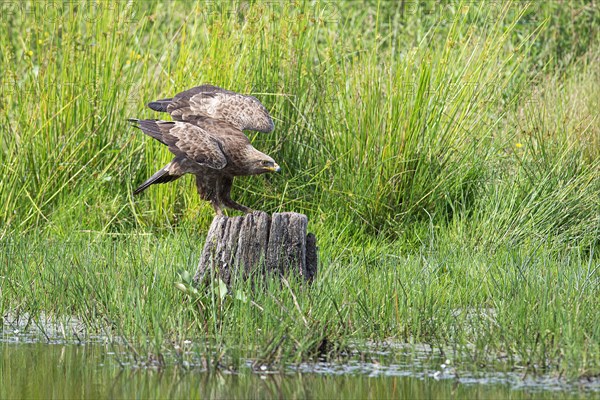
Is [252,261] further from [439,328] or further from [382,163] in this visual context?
[382,163]

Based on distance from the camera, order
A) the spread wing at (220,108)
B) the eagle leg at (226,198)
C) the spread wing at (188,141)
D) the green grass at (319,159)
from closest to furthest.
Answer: the green grass at (319,159) < the spread wing at (188,141) < the spread wing at (220,108) < the eagle leg at (226,198)

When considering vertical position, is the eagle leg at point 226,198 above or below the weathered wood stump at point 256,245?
below

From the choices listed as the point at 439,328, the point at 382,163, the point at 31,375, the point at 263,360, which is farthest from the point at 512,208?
the point at 31,375

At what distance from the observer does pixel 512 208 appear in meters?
7.70

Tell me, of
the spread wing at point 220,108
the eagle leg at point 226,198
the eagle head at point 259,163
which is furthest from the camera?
the eagle leg at point 226,198

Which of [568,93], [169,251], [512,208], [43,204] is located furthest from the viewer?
[568,93]

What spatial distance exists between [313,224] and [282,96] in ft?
3.91

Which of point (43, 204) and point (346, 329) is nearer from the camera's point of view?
point (346, 329)

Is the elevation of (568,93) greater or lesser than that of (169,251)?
greater

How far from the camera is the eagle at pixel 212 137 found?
741 cm

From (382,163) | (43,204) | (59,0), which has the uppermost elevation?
(59,0)

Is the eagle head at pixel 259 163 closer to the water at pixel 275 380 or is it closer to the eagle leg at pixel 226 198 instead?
the eagle leg at pixel 226 198

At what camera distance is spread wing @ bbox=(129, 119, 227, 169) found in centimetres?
736

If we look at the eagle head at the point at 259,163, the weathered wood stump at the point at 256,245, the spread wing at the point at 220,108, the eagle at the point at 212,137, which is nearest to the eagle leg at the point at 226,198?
the eagle at the point at 212,137
